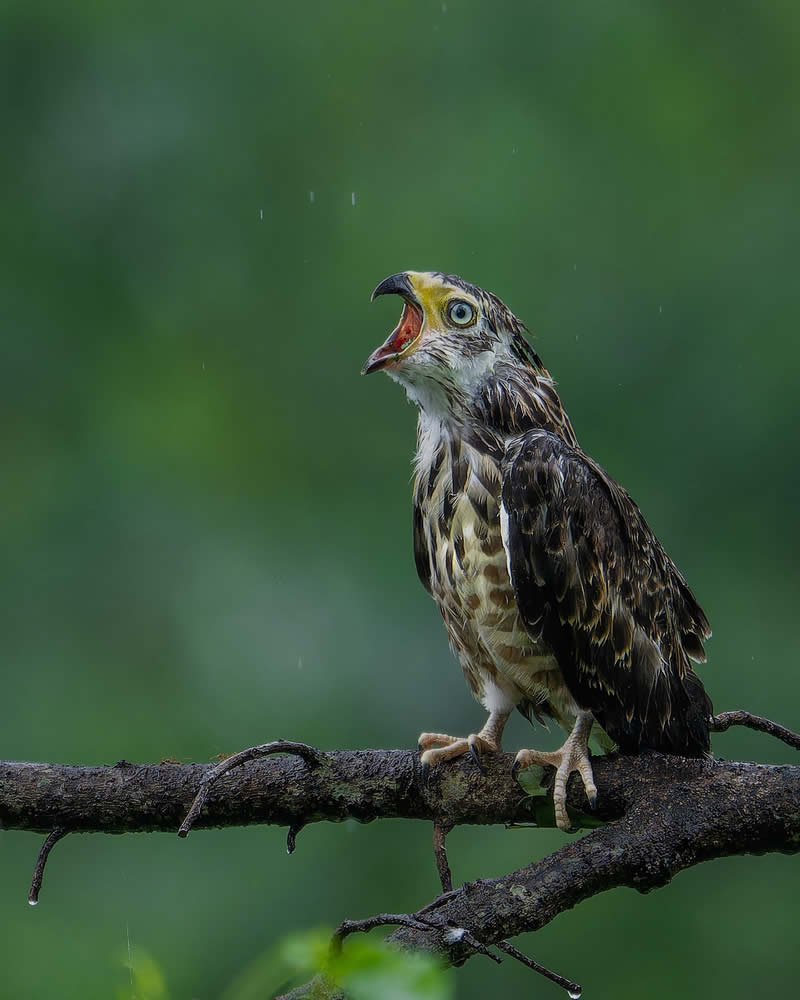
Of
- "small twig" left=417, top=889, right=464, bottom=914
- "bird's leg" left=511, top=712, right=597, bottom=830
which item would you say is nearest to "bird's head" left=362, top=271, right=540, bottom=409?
"bird's leg" left=511, top=712, right=597, bottom=830

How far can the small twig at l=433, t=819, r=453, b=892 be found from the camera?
241 cm

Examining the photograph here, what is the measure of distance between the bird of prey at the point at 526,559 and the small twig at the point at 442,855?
13 centimetres

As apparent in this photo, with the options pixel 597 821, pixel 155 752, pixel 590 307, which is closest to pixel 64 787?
pixel 597 821

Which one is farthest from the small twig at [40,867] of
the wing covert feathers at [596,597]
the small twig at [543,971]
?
the wing covert feathers at [596,597]

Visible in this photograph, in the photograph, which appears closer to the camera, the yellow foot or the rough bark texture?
the rough bark texture

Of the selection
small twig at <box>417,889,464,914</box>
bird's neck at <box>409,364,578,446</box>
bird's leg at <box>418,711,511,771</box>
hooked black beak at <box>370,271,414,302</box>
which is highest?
hooked black beak at <box>370,271,414,302</box>

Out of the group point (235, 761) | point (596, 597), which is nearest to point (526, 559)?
point (596, 597)

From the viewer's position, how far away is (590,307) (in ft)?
31.7

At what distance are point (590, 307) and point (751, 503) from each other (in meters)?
1.82

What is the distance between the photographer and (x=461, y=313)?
11.1ft

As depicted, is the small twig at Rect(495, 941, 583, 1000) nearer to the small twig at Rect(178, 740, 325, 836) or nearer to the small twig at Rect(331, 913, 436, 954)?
the small twig at Rect(331, 913, 436, 954)

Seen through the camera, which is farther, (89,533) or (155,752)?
(89,533)

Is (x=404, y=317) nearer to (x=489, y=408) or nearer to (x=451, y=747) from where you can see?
(x=489, y=408)

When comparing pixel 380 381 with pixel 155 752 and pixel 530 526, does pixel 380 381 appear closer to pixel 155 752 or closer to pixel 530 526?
pixel 155 752
